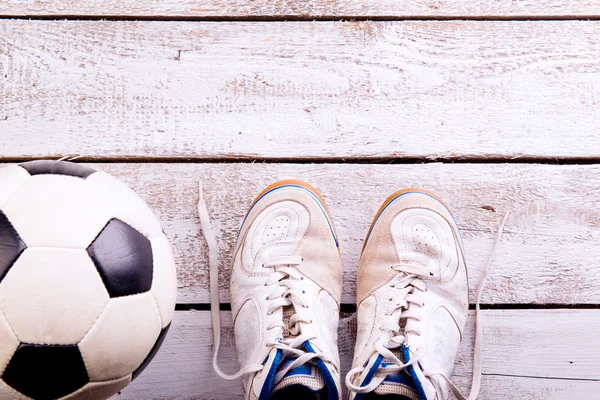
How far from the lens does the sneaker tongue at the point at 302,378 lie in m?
0.84

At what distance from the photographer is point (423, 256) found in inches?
36.8

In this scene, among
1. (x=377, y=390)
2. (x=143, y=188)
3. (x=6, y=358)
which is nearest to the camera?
(x=6, y=358)

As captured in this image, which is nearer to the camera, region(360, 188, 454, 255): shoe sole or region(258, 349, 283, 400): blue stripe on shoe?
region(258, 349, 283, 400): blue stripe on shoe

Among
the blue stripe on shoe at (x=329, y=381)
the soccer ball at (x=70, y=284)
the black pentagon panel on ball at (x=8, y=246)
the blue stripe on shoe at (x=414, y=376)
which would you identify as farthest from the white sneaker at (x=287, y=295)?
the black pentagon panel on ball at (x=8, y=246)

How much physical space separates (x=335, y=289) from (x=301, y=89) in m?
0.39

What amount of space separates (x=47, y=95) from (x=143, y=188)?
261 millimetres

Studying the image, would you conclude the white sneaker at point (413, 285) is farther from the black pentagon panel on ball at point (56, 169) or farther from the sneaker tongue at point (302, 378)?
the black pentagon panel on ball at point (56, 169)

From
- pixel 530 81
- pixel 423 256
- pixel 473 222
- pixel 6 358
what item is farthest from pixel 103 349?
pixel 530 81

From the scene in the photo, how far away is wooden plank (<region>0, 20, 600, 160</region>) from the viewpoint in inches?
38.7

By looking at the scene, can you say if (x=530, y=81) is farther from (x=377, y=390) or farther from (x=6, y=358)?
(x=6, y=358)

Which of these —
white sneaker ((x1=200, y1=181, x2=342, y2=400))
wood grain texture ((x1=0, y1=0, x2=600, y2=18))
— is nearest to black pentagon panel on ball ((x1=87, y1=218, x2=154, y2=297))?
white sneaker ((x1=200, y1=181, x2=342, y2=400))

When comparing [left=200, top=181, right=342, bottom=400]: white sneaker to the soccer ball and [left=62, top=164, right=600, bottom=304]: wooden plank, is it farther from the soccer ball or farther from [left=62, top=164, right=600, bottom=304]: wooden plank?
the soccer ball

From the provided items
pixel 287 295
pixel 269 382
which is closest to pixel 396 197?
pixel 287 295

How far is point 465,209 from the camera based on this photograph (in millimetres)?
982
